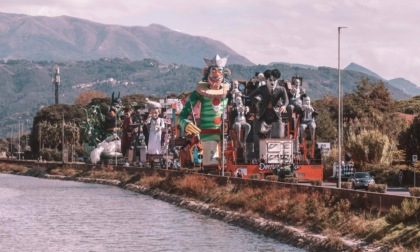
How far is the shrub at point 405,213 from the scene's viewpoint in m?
29.8

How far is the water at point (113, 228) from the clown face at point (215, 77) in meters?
14.3

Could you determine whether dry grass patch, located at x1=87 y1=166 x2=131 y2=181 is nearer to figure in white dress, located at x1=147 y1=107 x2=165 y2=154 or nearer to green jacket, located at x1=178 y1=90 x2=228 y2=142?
figure in white dress, located at x1=147 y1=107 x2=165 y2=154

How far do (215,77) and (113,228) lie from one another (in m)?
35.8

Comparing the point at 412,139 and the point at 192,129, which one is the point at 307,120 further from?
the point at 192,129

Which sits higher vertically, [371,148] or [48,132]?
[48,132]

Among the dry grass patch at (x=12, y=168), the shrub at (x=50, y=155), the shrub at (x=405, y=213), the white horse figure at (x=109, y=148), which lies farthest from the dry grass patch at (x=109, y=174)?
the shrub at (x=405, y=213)

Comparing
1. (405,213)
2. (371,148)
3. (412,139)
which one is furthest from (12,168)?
(405,213)

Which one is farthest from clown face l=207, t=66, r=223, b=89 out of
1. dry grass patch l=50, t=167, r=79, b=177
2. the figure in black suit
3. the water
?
dry grass patch l=50, t=167, r=79, b=177

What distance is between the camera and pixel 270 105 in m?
69.3

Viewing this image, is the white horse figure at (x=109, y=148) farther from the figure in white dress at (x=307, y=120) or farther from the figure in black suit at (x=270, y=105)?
the figure in black suit at (x=270, y=105)

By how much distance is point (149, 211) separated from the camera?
5738 cm

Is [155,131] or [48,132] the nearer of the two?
[155,131]

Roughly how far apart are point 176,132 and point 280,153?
117ft

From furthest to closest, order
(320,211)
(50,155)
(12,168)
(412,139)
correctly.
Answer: (50,155), (12,168), (412,139), (320,211)
